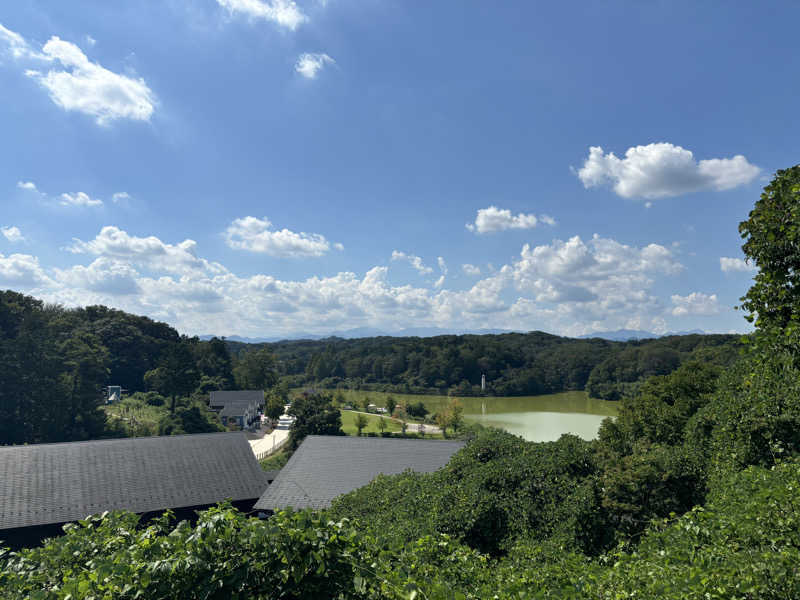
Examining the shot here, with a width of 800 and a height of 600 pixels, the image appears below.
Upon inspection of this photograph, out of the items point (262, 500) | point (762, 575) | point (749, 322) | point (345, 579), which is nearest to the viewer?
point (762, 575)

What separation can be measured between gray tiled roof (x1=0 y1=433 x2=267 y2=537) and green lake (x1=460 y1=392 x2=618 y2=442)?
2501 cm

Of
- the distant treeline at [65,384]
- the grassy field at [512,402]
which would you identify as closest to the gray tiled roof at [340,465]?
the distant treeline at [65,384]

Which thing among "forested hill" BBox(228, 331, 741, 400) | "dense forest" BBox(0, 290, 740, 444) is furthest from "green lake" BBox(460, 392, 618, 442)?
"dense forest" BBox(0, 290, 740, 444)

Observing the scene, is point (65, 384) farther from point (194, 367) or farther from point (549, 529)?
point (549, 529)

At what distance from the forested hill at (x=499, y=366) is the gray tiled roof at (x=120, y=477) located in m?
57.7

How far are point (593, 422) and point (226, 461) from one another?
40.4 metres

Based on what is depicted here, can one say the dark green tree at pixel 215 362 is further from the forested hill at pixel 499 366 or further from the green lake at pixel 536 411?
the forested hill at pixel 499 366

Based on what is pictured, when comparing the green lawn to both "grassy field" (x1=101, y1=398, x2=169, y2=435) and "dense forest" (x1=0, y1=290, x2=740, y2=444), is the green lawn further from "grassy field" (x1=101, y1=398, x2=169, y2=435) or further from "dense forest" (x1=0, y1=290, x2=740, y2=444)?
"grassy field" (x1=101, y1=398, x2=169, y2=435)

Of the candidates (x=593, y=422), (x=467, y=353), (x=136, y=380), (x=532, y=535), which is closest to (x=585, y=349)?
(x=467, y=353)

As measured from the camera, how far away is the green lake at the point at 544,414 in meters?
38.6

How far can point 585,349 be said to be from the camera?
83312 mm

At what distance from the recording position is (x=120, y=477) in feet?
48.1

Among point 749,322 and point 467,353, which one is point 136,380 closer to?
point 467,353

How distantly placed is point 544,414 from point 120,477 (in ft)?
158
